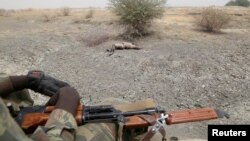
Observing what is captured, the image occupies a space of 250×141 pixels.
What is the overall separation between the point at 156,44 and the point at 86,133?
8414mm

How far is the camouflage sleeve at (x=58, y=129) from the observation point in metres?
2.42

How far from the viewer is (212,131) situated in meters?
4.47

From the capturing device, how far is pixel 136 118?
10.5 ft

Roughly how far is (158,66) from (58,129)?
20.9 feet

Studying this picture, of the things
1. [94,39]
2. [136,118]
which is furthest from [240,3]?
[136,118]

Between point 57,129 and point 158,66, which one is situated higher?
point 57,129

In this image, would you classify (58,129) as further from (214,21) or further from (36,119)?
(214,21)

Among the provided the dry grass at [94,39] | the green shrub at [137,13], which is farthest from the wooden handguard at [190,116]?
the green shrub at [137,13]

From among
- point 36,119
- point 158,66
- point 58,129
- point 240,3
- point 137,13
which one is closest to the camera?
point 58,129

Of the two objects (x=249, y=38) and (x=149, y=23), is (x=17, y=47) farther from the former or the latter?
(x=249, y=38)

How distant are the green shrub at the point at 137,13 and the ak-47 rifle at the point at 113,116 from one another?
9.20 m

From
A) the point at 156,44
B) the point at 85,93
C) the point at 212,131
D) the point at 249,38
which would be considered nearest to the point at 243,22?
the point at 249,38

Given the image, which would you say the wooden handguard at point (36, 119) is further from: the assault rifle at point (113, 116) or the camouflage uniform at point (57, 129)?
the camouflage uniform at point (57, 129)

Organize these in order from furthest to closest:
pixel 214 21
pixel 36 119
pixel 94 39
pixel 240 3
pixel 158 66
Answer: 1. pixel 240 3
2. pixel 214 21
3. pixel 94 39
4. pixel 158 66
5. pixel 36 119
